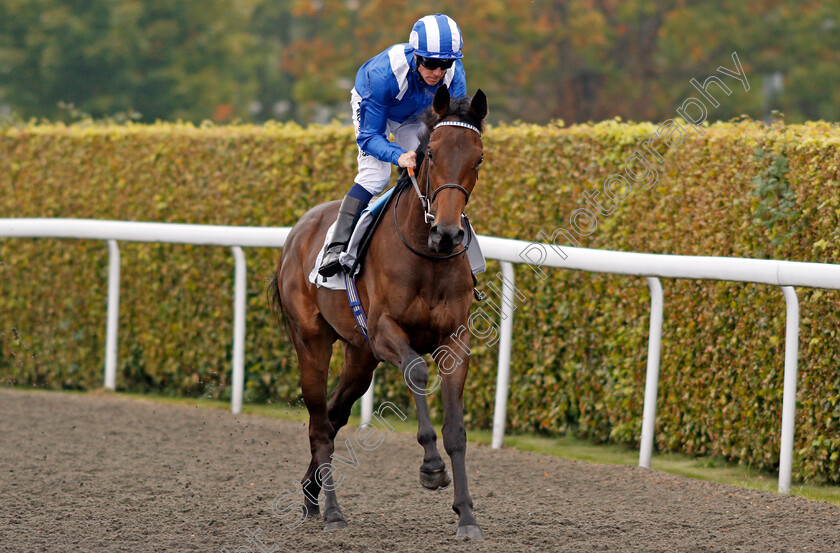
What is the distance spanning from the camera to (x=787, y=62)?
22.2 metres

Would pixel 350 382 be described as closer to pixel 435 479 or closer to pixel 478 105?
pixel 435 479

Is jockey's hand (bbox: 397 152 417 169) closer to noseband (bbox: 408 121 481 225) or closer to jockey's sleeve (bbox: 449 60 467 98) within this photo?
noseband (bbox: 408 121 481 225)

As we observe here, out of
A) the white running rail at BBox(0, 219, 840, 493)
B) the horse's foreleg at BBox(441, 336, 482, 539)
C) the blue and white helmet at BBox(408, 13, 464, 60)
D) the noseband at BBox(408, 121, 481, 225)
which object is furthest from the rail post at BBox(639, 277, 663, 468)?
the blue and white helmet at BBox(408, 13, 464, 60)

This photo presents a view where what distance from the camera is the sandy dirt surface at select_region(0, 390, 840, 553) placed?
4562 millimetres

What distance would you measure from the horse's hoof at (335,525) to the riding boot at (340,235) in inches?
43.1

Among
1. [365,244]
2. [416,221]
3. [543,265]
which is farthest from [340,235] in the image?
[543,265]

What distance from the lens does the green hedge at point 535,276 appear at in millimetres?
5801

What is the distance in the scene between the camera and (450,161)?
14.3 feet

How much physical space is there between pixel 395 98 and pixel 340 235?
67 centimetres

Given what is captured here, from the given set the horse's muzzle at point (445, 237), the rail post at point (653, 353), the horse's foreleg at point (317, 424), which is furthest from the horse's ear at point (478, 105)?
the rail post at point (653, 353)

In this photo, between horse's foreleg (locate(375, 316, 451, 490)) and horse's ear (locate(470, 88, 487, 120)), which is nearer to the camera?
horse's foreleg (locate(375, 316, 451, 490))

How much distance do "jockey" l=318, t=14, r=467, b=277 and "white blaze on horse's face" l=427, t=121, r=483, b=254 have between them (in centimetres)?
27

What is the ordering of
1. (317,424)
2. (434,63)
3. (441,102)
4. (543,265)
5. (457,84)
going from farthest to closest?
(543,265), (317,424), (457,84), (434,63), (441,102)

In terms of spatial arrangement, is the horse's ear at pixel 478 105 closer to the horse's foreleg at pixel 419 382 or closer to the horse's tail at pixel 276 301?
the horse's foreleg at pixel 419 382
